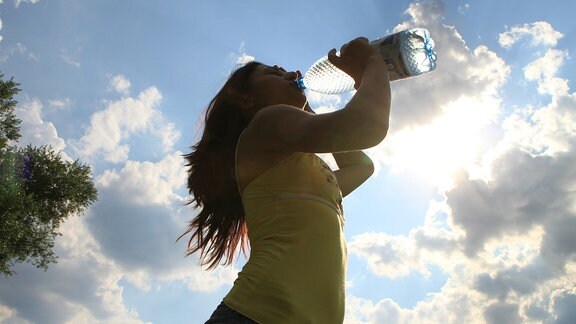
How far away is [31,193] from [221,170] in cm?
1717

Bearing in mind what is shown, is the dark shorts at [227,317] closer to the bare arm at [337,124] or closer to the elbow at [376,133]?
the bare arm at [337,124]

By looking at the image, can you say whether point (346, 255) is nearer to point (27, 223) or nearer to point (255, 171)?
point (255, 171)

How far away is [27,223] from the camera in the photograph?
675 inches

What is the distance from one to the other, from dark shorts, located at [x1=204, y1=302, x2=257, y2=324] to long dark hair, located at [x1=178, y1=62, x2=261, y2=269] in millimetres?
1003

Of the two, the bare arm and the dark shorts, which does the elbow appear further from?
the dark shorts

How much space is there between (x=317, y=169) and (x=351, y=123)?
1.40 ft

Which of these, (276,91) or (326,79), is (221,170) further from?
(326,79)

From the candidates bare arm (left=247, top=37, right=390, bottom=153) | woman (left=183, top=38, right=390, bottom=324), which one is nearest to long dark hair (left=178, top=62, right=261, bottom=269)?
woman (left=183, top=38, right=390, bottom=324)

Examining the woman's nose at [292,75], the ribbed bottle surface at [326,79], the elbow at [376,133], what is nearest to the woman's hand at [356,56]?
the woman's nose at [292,75]

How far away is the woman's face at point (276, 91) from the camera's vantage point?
2.56 meters

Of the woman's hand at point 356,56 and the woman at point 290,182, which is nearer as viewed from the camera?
the woman at point 290,182

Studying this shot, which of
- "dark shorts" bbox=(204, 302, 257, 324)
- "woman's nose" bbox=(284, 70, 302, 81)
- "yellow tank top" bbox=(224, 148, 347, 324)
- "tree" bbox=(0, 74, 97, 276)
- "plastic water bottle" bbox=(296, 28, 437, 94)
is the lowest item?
"dark shorts" bbox=(204, 302, 257, 324)

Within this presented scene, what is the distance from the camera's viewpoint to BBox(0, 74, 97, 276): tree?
1603 cm

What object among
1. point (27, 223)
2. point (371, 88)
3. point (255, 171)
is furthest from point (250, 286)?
point (27, 223)
